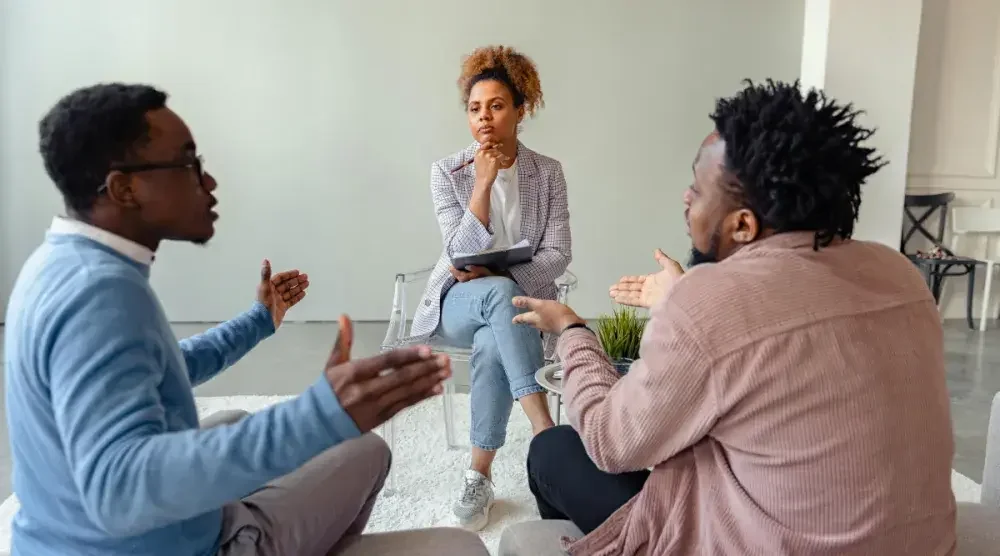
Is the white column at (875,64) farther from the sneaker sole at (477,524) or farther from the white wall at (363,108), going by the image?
the sneaker sole at (477,524)

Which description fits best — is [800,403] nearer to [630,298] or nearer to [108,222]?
[630,298]

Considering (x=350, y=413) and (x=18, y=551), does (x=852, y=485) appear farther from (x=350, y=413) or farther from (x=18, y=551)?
(x=18, y=551)

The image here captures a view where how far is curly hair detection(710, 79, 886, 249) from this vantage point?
2.98 feet

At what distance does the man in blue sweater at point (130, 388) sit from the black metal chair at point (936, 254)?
14.2ft

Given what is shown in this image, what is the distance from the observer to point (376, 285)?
4.15 meters

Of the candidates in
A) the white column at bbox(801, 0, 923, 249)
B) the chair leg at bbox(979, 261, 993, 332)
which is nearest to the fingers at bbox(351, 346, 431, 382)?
the white column at bbox(801, 0, 923, 249)

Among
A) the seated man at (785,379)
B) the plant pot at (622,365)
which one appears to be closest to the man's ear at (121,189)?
the seated man at (785,379)

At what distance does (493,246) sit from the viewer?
2262 millimetres

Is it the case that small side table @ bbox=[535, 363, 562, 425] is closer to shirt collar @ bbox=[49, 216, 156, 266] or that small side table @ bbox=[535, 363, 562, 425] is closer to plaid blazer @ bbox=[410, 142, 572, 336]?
plaid blazer @ bbox=[410, 142, 572, 336]

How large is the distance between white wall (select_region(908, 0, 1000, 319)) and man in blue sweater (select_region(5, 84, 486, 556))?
4.68 meters

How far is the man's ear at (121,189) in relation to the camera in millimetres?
861

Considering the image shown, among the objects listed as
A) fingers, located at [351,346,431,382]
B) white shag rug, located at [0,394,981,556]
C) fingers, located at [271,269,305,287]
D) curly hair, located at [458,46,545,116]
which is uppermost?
curly hair, located at [458,46,545,116]

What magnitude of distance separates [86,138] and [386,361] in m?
0.46

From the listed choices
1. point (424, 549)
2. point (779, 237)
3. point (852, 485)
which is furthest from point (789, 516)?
point (424, 549)
